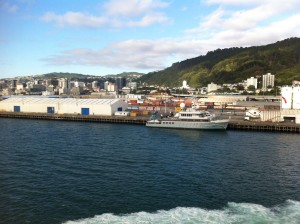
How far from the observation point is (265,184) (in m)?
23.0

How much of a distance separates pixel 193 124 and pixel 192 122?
0.35m

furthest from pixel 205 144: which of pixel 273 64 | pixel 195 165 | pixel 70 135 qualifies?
pixel 273 64

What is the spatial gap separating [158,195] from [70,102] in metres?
49.3

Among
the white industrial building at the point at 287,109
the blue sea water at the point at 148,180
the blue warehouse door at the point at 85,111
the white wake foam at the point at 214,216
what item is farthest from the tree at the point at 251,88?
the white wake foam at the point at 214,216

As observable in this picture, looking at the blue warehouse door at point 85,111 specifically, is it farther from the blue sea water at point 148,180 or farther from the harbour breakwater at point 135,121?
the blue sea water at point 148,180

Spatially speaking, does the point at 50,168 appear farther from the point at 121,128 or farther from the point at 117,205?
the point at 121,128

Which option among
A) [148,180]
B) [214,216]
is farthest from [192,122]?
[214,216]

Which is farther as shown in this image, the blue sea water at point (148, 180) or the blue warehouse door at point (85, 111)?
the blue warehouse door at point (85, 111)

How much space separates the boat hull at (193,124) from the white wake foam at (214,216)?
1180 inches

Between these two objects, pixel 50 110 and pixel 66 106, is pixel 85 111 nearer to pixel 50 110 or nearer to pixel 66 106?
pixel 66 106

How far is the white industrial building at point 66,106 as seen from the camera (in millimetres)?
62875

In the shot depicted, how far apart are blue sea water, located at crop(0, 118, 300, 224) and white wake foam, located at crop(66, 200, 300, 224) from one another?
0.18 ft

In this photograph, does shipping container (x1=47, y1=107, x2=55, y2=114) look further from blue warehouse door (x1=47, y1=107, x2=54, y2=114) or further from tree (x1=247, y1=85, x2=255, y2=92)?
tree (x1=247, y1=85, x2=255, y2=92)

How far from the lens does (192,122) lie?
4941cm
